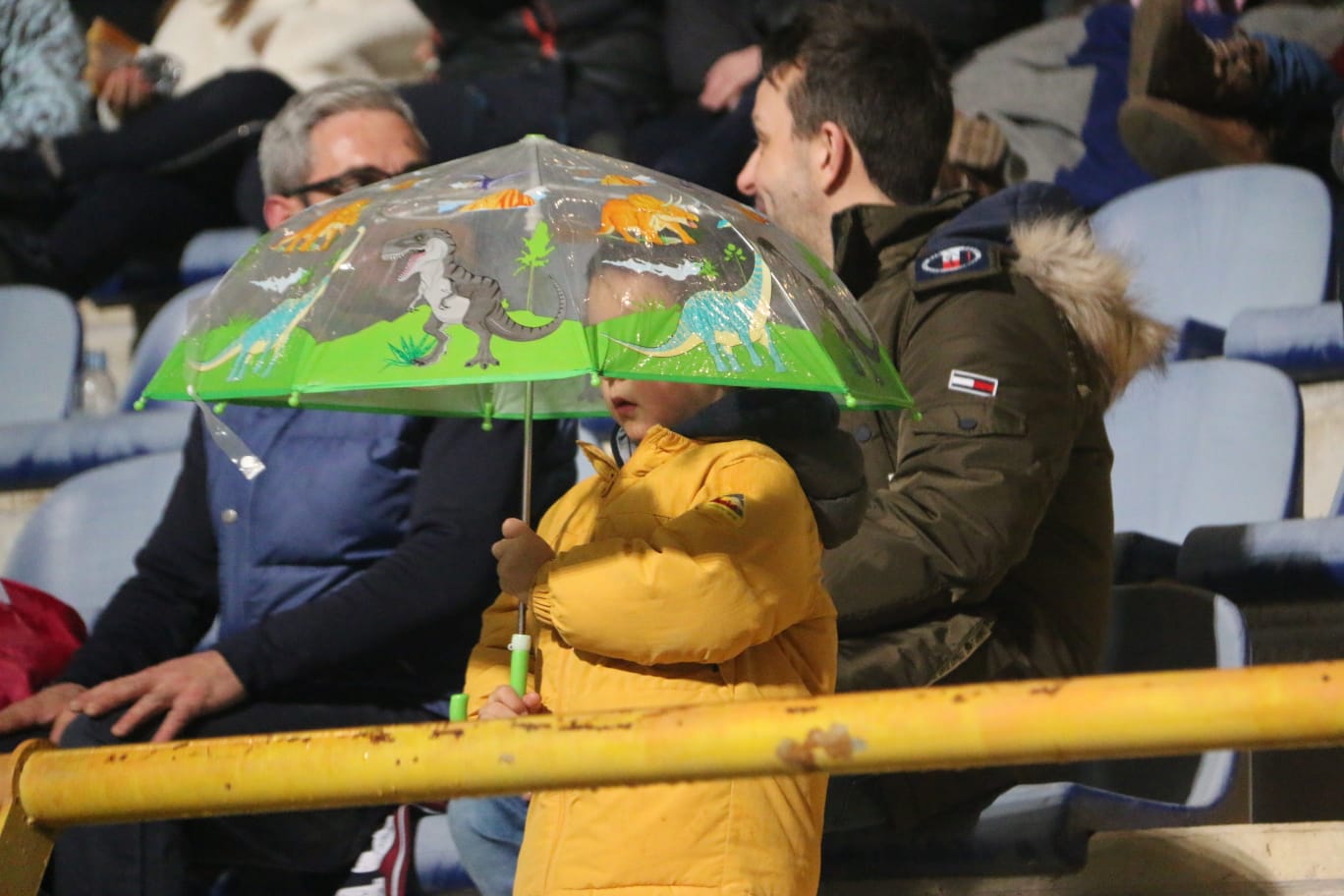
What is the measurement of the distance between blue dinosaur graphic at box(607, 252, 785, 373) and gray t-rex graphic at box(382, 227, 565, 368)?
0.10m

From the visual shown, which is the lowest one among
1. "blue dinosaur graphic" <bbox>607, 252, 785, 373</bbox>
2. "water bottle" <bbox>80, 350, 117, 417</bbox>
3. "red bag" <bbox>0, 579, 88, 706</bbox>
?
"water bottle" <bbox>80, 350, 117, 417</bbox>

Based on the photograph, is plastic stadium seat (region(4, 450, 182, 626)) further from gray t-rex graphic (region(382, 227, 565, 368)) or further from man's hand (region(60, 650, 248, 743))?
gray t-rex graphic (region(382, 227, 565, 368))

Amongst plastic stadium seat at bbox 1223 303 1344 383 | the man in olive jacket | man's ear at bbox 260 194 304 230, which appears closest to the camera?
the man in olive jacket

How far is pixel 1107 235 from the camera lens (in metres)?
3.86

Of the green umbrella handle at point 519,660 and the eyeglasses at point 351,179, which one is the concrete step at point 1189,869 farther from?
the eyeglasses at point 351,179

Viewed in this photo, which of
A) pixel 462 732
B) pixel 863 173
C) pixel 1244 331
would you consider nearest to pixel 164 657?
pixel 863 173

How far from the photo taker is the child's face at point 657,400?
1.94m

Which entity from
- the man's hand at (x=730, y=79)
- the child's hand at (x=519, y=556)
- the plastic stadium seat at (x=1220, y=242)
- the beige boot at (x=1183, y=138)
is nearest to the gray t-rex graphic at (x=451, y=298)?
the child's hand at (x=519, y=556)

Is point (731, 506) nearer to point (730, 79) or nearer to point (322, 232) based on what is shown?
point (322, 232)

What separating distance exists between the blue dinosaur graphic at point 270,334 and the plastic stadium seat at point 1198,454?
1477mm

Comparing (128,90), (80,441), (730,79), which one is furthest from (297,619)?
(128,90)

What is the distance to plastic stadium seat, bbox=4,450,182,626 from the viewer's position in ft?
11.5

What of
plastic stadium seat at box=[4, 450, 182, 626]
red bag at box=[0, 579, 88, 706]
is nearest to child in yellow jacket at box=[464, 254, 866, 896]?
red bag at box=[0, 579, 88, 706]

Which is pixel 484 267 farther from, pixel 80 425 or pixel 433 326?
pixel 80 425
